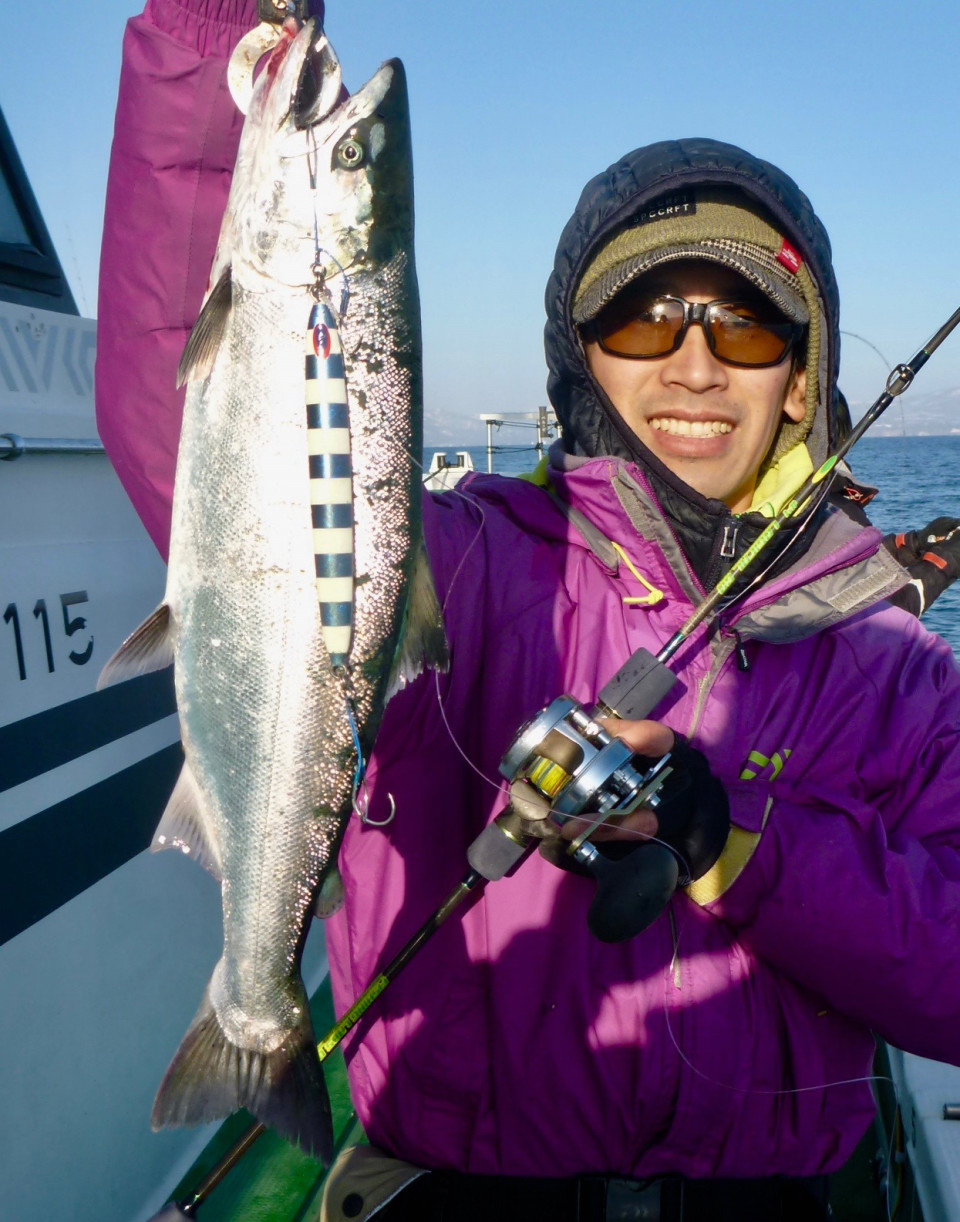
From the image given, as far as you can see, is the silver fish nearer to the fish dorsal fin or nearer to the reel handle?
the fish dorsal fin

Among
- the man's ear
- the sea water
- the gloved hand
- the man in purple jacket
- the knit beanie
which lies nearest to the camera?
the man in purple jacket

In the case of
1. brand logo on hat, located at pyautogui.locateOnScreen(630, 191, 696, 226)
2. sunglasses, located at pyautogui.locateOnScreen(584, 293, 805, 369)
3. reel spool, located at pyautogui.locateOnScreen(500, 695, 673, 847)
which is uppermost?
brand logo on hat, located at pyautogui.locateOnScreen(630, 191, 696, 226)

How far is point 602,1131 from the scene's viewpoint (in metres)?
2.05

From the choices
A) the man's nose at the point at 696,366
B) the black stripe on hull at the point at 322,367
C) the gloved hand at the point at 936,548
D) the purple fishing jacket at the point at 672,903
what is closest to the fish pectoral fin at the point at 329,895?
the purple fishing jacket at the point at 672,903

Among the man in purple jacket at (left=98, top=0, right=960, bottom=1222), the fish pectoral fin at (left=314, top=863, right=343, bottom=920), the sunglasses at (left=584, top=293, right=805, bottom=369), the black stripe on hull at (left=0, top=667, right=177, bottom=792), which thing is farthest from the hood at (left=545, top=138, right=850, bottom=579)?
the black stripe on hull at (left=0, top=667, right=177, bottom=792)

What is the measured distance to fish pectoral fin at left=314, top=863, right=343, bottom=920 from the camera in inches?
74.1

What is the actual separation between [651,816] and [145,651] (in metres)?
1.08

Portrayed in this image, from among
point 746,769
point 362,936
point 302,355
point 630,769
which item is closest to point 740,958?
point 746,769

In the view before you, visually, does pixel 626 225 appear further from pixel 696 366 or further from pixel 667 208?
pixel 696 366

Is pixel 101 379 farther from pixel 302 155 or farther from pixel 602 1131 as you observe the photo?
pixel 602 1131

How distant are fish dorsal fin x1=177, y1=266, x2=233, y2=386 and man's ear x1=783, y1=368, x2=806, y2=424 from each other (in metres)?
1.69

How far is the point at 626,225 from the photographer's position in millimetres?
2445

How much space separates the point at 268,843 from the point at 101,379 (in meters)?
0.97

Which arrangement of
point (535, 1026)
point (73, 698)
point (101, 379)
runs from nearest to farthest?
point (101, 379), point (535, 1026), point (73, 698)
